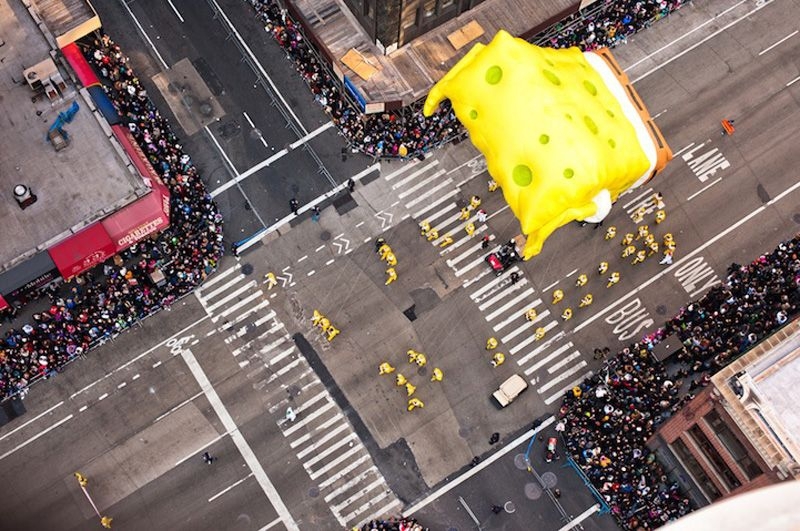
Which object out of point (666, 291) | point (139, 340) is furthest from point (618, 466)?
point (139, 340)

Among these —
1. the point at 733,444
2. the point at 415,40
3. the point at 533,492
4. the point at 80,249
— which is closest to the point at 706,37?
the point at 415,40

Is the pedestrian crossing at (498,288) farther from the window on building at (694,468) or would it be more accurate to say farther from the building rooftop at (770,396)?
the building rooftop at (770,396)

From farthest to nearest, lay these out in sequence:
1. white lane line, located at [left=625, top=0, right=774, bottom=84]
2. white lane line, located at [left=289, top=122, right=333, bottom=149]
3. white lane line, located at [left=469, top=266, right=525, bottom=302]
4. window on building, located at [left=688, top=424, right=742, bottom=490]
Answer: white lane line, located at [left=625, top=0, right=774, bottom=84] < white lane line, located at [left=289, top=122, right=333, bottom=149] < white lane line, located at [left=469, top=266, right=525, bottom=302] < window on building, located at [left=688, top=424, right=742, bottom=490]

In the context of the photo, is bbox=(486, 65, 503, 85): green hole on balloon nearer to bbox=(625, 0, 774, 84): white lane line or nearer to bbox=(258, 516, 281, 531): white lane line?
bbox=(625, 0, 774, 84): white lane line

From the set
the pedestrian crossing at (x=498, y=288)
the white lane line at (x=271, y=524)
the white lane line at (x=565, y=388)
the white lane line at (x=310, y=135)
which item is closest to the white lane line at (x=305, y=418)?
the white lane line at (x=271, y=524)

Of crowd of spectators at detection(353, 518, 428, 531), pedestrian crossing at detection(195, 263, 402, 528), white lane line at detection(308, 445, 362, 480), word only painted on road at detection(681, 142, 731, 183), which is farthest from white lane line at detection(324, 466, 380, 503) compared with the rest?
word only painted on road at detection(681, 142, 731, 183)

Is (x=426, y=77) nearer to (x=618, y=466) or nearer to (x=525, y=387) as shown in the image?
(x=525, y=387)
